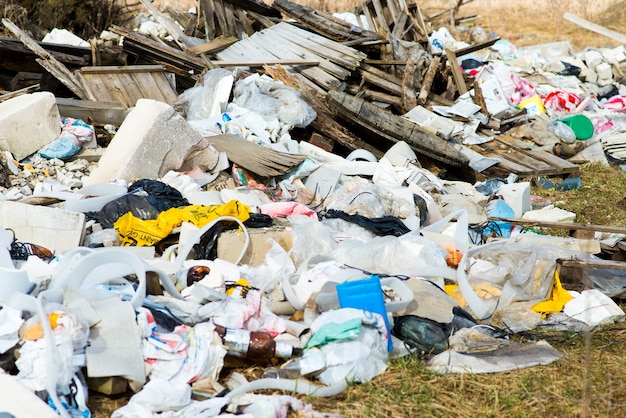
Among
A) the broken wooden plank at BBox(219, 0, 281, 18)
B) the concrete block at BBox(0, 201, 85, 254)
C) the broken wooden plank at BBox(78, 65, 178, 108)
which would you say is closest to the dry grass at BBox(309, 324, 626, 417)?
the concrete block at BBox(0, 201, 85, 254)

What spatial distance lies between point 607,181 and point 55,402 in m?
7.60

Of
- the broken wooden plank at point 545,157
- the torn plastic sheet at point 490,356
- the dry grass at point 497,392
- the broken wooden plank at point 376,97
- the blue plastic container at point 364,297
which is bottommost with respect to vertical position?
the broken wooden plank at point 545,157

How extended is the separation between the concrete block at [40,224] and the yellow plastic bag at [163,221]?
0.32 metres

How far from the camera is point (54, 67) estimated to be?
321 inches

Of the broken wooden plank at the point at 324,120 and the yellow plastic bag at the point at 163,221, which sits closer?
the yellow plastic bag at the point at 163,221

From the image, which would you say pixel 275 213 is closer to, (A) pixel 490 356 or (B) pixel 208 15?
(A) pixel 490 356

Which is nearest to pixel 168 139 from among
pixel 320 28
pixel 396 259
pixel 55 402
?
pixel 396 259

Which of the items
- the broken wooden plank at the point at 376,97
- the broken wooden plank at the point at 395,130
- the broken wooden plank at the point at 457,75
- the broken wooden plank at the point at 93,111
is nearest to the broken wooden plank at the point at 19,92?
the broken wooden plank at the point at 93,111

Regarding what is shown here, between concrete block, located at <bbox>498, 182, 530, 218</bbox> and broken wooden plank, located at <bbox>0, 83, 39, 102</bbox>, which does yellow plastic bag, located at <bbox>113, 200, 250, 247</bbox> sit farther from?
broken wooden plank, located at <bbox>0, 83, 39, 102</bbox>

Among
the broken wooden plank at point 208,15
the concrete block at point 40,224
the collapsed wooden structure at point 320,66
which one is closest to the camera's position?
the concrete block at point 40,224

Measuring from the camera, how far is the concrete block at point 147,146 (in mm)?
6281

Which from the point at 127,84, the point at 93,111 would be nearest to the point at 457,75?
the point at 127,84

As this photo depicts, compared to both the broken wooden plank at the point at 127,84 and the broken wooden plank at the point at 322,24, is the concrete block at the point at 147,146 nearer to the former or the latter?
the broken wooden plank at the point at 127,84

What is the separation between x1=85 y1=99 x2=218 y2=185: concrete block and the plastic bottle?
3111 mm
